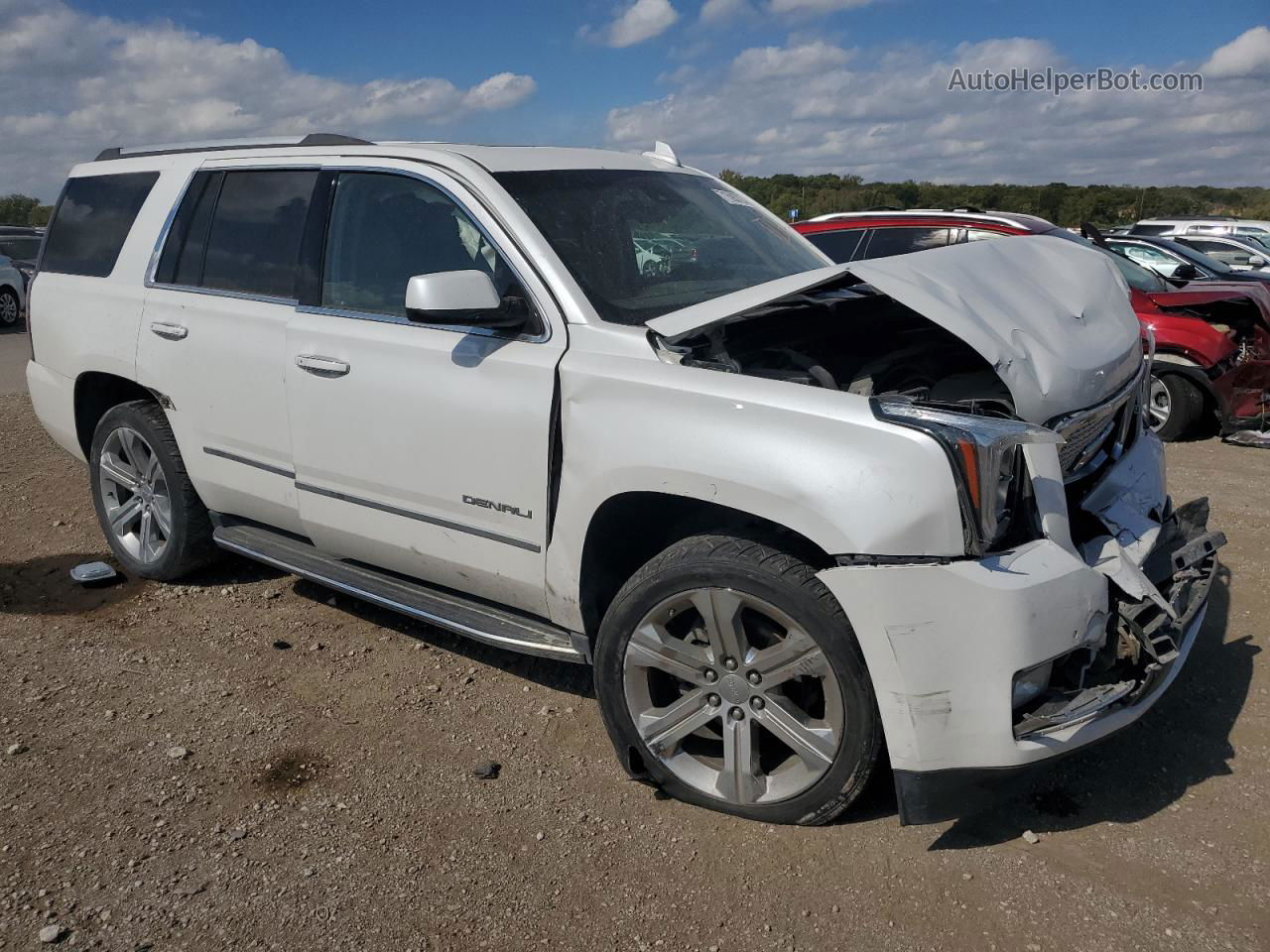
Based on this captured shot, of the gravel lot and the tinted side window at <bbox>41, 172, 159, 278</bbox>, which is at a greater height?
the tinted side window at <bbox>41, 172, 159, 278</bbox>

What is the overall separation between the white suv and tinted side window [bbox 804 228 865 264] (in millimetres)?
4619

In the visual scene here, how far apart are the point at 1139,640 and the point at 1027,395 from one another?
2.45 feet

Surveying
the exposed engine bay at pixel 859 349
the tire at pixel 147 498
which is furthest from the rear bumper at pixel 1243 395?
the tire at pixel 147 498

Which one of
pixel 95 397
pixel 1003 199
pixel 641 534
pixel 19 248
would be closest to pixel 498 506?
pixel 641 534

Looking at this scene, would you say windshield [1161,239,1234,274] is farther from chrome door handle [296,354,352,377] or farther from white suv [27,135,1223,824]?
chrome door handle [296,354,352,377]

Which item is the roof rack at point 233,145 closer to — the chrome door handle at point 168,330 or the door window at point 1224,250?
the chrome door handle at point 168,330

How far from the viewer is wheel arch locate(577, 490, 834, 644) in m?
2.95

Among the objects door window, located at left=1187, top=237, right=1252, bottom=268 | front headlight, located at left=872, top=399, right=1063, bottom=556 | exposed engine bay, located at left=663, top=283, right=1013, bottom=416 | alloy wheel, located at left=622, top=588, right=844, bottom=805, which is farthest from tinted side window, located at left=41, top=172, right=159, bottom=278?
door window, located at left=1187, top=237, right=1252, bottom=268

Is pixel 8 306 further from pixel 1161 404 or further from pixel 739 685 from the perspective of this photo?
pixel 739 685

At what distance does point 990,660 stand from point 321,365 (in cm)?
255

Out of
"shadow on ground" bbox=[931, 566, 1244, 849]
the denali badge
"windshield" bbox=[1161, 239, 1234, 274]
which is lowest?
"shadow on ground" bbox=[931, 566, 1244, 849]

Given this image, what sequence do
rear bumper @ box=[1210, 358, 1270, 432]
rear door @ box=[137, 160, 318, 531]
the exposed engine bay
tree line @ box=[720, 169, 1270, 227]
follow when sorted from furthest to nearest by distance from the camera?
tree line @ box=[720, 169, 1270, 227], rear bumper @ box=[1210, 358, 1270, 432], rear door @ box=[137, 160, 318, 531], the exposed engine bay

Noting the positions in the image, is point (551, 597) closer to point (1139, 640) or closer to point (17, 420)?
point (1139, 640)

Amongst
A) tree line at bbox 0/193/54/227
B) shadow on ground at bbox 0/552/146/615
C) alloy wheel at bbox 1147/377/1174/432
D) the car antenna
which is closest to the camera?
shadow on ground at bbox 0/552/146/615
